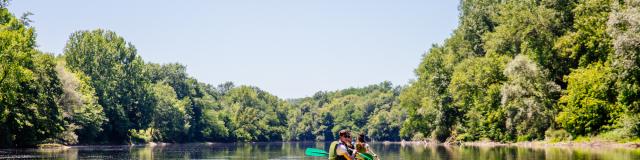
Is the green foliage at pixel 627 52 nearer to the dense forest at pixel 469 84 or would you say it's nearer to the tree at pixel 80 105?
the dense forest at pixel 469 84

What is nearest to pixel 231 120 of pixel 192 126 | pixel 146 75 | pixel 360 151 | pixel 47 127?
pixel 192 126

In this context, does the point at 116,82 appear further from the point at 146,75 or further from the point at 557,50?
the point at 557,50

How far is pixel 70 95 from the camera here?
80.8m

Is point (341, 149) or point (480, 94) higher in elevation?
point (480, 94)

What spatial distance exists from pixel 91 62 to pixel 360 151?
84.6 m

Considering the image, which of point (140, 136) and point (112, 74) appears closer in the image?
point (112, 74)

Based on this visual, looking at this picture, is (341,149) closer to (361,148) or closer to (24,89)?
(361,148)

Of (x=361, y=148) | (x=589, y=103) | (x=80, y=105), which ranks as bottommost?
(x=361, y=148)

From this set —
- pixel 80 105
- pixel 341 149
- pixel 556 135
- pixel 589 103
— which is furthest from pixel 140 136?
pixel 341 149

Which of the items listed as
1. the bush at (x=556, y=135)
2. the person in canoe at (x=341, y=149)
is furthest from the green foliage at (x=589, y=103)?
the person in canoe at (x=341, y=149)

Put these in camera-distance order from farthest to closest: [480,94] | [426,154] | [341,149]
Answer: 1. [480,94]
2. [426,154]
3. [341,149]

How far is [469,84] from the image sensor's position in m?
83.1

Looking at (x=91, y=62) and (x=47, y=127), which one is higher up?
(x=91, y=62)

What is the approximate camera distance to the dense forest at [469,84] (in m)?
56.4
